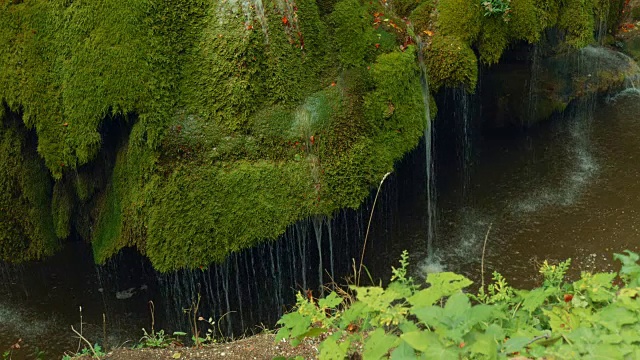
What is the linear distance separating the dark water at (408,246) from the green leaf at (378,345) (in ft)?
11.9

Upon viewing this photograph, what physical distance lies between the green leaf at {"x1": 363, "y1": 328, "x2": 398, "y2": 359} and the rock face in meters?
7.74

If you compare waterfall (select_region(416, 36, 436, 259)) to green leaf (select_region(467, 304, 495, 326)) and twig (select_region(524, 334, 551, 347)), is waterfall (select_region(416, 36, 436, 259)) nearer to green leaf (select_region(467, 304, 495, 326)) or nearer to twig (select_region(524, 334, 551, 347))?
twig (select_region(524, 334, 551, 347))

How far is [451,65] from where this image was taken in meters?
7.48

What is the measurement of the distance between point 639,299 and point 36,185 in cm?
619

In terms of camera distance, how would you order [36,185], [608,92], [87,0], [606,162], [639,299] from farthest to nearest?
[608,92] → [606,162] → [36,185] → [87,0] → [639,299]

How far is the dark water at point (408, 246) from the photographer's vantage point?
6.54m

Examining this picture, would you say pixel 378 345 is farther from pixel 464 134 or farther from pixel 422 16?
pixel 464 134

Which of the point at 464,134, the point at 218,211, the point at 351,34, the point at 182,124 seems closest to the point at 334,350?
the point at 218,211

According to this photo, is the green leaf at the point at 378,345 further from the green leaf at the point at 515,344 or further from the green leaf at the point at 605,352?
the green leaf at the point at 605,352

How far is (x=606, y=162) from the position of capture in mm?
9289

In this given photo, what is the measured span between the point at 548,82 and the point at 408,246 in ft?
16.3

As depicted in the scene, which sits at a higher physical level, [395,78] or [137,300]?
[395,78]

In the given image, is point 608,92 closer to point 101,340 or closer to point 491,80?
point 491,80

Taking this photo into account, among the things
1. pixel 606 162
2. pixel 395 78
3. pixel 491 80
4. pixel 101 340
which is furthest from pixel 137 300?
pixel 606 162
